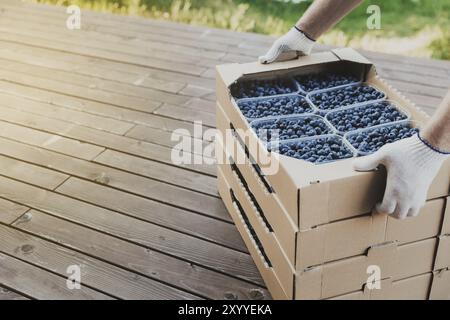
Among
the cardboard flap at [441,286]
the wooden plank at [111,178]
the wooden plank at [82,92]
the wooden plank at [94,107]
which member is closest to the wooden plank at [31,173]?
the wooden plank at [111,178]

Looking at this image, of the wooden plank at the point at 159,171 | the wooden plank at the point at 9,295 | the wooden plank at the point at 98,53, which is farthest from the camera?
the wooden plank at the point at 98,53

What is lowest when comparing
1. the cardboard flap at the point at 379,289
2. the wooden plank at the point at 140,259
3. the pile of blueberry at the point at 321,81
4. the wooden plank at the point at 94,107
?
the wooden plank at the point at 140,259

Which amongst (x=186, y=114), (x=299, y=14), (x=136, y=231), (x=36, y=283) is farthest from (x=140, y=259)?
(x=299, y=14)

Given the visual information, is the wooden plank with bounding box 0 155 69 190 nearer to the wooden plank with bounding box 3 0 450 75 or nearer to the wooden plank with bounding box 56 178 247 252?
the wooden plank with bounding box 56 178 247 252

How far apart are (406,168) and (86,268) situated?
39.8 inches

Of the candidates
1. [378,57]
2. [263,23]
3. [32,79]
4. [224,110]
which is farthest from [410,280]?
[263,23]

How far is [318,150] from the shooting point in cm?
148

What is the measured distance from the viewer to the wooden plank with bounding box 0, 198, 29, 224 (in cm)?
200

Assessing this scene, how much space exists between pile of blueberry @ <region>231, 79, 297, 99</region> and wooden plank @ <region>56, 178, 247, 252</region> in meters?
0.45

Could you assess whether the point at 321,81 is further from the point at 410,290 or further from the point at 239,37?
the point at 239,37

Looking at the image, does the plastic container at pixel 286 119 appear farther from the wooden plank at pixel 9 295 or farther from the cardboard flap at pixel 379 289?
the wooden plank at pixel 9 295

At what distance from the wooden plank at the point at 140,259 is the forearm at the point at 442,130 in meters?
0.67

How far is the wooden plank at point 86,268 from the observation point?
170cm

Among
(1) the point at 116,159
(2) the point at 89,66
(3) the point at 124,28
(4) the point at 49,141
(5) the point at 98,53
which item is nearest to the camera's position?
(1) the point at 116,159
